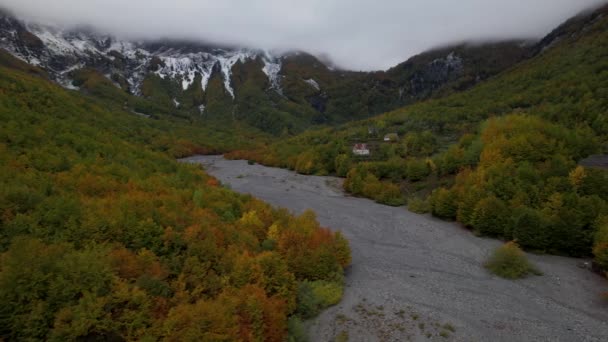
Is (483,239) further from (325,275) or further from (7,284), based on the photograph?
(7,284)

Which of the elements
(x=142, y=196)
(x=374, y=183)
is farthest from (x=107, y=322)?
(x=374, y=183)

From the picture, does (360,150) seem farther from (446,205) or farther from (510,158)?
(446,205)

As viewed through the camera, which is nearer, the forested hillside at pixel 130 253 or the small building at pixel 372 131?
the forested hillside at pixel 130 253

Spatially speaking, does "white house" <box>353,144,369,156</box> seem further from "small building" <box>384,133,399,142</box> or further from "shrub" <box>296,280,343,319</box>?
"shrub" <box>296,280,343,319</box>

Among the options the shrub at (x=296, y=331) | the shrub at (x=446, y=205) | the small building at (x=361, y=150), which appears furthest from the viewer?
the small building at (x=361, y=150)

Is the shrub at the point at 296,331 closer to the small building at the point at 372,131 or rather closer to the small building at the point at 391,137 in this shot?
the small building at the point at 391,137

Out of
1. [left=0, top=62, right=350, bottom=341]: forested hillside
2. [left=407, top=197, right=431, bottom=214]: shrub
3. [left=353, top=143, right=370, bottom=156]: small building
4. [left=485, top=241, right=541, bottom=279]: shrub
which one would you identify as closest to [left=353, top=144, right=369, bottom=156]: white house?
[left=353, top=143, right=370, bottom=156]: small building

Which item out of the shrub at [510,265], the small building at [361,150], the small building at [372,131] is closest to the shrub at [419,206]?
the shrub at [510,265]

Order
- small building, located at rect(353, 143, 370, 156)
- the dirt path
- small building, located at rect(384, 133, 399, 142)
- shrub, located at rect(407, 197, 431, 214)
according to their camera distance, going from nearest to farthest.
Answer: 1. the dirt path
2. shrub, located at rect(407, 197, 431, 214)
3. small building, located at rect(353, 143, 370, 156)
4. small building, located at rect(384, 133, 399, 142)
